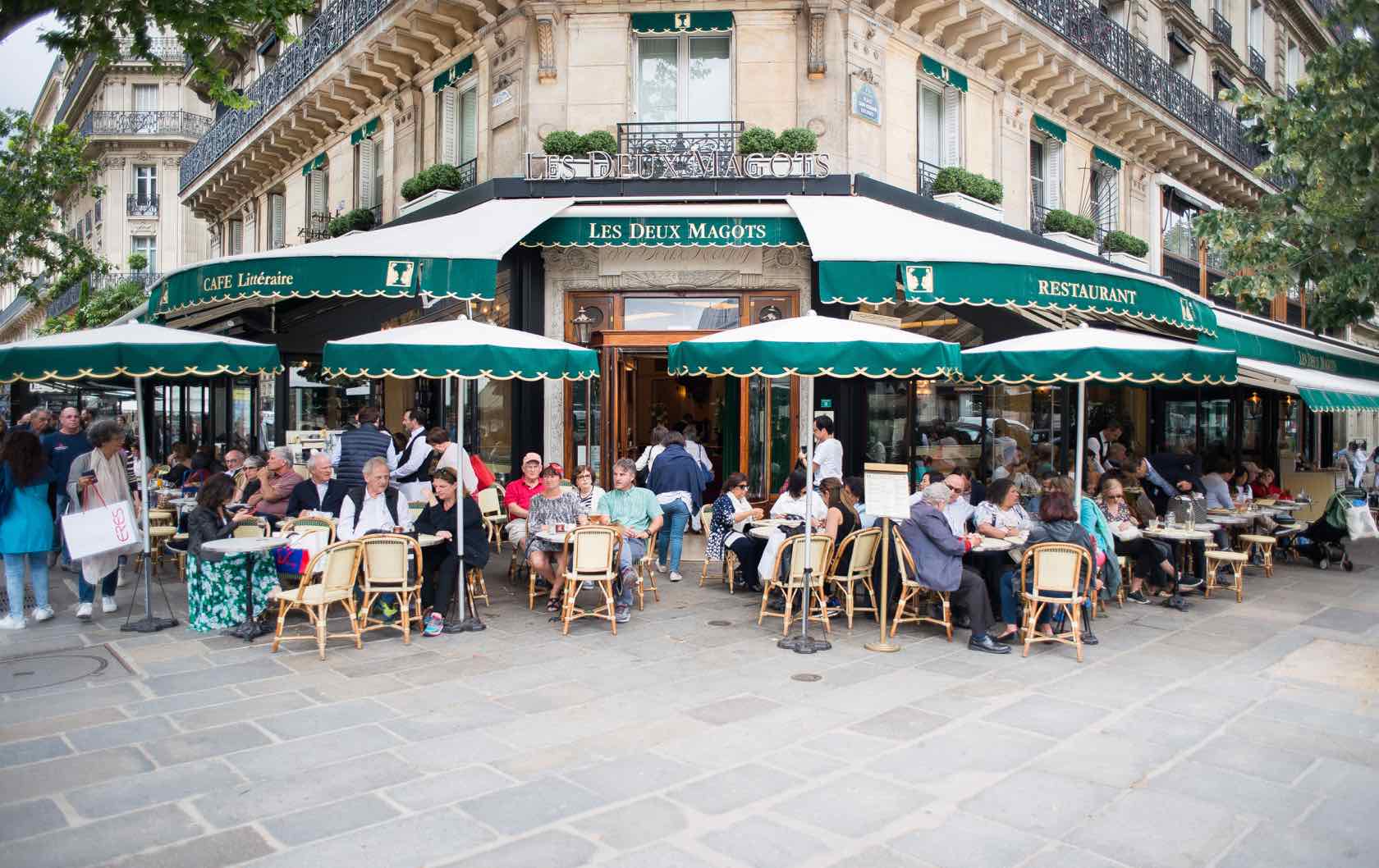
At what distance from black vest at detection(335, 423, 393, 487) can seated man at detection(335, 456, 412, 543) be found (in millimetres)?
1729

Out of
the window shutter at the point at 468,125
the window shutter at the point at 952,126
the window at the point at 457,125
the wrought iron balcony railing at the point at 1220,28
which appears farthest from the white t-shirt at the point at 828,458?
the wrought iron balcony railing at the point at 1220,28

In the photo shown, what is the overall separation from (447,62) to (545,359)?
8.20 metres

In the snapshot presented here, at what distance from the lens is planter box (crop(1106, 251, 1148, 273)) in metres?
16.0

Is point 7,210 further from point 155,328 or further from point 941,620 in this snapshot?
point 941,620

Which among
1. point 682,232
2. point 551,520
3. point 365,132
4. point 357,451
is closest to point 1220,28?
point 682,232

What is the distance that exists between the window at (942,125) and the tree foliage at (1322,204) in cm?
343

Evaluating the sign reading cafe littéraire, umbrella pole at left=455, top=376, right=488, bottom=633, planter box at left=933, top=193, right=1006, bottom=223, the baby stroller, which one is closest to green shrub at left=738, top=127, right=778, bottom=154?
the sign reading cafe littéraire

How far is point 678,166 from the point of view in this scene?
11.3 meters

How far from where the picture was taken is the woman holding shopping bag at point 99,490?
7492 millimetres

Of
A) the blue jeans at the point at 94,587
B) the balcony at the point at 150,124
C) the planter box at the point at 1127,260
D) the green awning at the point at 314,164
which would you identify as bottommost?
the blue jeans at the point at 94,587

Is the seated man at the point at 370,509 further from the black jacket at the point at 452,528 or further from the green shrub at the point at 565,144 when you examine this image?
the green shrub at the point at 565,144

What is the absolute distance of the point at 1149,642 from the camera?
277 inches

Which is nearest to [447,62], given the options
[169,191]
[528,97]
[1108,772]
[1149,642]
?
[528,97]

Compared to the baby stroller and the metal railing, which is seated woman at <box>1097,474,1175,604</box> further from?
the metal railing
